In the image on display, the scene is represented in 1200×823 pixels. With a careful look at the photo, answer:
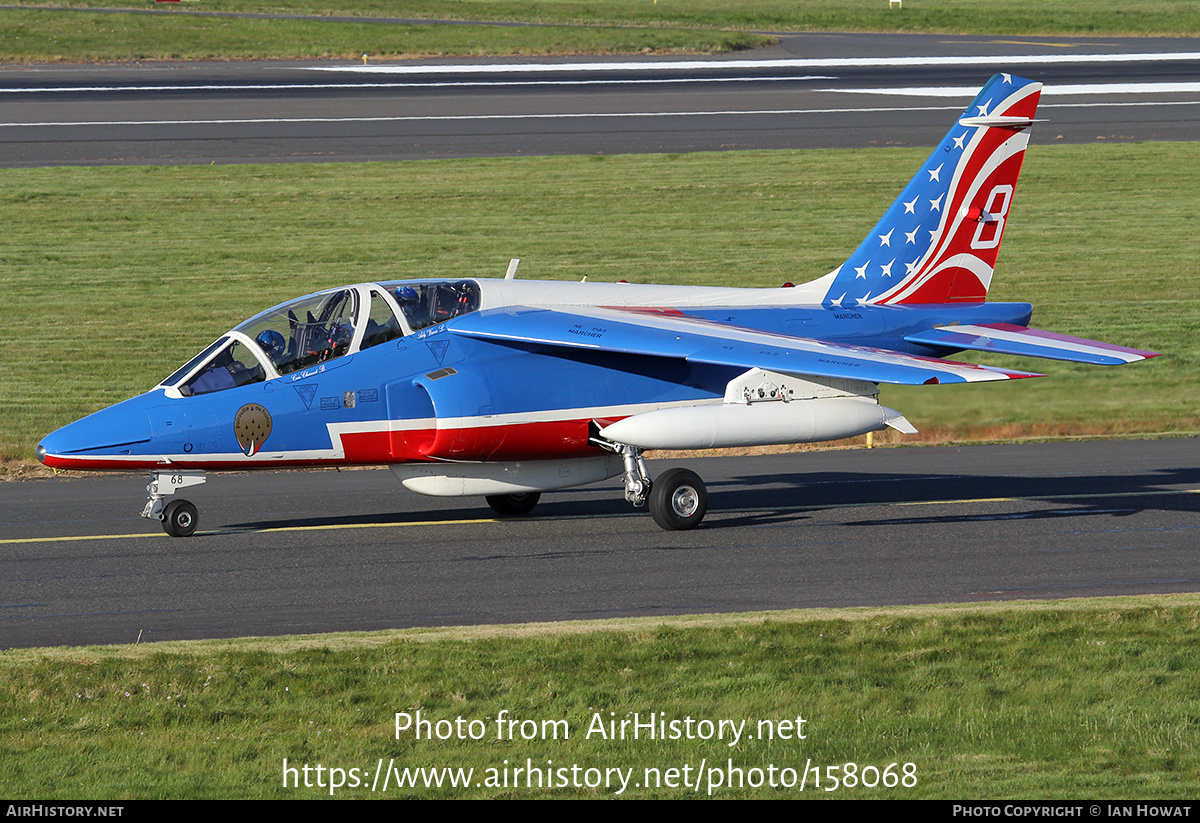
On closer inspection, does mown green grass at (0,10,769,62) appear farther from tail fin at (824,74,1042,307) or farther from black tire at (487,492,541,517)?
black tire at (487,492,541,517)

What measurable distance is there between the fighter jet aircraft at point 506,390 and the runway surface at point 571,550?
81cm

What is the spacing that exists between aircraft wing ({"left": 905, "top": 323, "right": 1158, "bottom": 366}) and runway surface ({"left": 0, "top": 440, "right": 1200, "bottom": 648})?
202 centimetres

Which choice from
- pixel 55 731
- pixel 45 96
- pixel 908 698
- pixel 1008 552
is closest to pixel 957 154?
pixel 1008 552

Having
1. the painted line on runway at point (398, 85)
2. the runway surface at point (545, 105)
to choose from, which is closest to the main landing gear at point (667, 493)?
the runway surface at point (545, 105)

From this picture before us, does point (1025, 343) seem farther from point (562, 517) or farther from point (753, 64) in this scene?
point (753, 64)

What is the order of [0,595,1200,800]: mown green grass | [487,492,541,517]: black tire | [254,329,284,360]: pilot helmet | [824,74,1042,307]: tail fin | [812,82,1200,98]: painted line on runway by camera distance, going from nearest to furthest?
1. [0,595,1200,800]: mown green grass
2. [254,329,284,360]: pilot helmet
3. [487,492,541,517]: black tire
4. [824,74,1042,307]: tail fin
5. [812,82,1200,98]: painted line on runway

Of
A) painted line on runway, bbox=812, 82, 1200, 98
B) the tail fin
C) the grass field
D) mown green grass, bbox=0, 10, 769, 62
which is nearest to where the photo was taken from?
the tail fin

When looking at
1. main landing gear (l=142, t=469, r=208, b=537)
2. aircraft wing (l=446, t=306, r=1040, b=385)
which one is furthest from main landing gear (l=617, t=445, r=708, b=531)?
main landing gear (l=142, t=469, r=208, b=537)

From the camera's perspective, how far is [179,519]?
1628cm

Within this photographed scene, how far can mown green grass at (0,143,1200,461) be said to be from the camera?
27.2 m

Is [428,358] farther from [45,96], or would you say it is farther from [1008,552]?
[45,96]

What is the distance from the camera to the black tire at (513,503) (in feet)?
59.1

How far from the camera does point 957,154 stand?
19.8 metres
